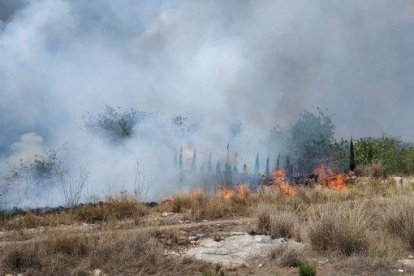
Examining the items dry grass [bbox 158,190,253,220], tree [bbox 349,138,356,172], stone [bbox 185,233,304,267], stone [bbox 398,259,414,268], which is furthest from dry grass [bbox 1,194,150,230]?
tree [bbox 349,138,356,172]

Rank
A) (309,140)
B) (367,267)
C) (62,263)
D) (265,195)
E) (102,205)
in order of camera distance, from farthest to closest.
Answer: (309,140) → (265,195) → (102,205) → (367,267) → (62,263)

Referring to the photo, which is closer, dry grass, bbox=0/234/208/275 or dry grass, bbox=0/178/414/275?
dry grass, bbox=0/234/208/275

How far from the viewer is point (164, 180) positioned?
2700 cm

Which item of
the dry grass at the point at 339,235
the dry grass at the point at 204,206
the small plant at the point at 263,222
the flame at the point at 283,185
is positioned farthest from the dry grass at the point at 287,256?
the flame at the point at 283,185

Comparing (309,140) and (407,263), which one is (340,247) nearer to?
(407,263)

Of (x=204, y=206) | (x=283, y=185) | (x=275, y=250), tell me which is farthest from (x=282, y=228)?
(x=283, y=185)

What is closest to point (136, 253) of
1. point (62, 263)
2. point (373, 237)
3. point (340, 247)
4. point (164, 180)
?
point (62, 263)

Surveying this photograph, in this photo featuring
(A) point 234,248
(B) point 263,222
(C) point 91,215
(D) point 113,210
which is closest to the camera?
(A) point 234,248

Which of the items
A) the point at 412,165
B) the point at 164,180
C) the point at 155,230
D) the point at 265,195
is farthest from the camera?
the point at 412,165

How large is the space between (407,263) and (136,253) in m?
4.50

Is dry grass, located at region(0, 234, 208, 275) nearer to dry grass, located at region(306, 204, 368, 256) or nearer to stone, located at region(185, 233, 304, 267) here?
stone, located at region(185, 233, 304, 267)

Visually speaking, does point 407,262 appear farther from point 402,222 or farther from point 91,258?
point 91,258

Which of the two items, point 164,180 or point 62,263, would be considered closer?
point 62,263

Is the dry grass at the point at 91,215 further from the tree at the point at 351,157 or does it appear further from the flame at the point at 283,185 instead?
the tree at the point at 351,157
